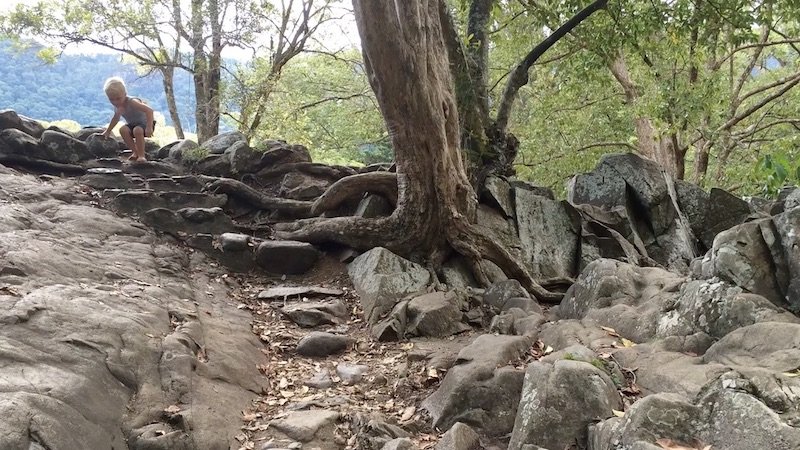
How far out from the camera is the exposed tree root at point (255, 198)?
965 centimetres

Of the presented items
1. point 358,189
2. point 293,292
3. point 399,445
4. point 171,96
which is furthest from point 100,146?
point 399,445

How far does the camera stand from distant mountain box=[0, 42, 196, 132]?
20734 millimetres

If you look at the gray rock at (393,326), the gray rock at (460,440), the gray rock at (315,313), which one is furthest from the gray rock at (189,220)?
the gray rock at (460,440)

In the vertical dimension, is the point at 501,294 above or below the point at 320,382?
above

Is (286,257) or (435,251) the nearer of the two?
(435,251)

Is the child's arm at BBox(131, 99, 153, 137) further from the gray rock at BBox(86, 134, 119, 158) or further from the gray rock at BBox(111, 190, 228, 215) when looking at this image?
the gray rock at BBox(111, 190, 228, 215)

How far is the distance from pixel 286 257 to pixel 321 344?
2.69 metres

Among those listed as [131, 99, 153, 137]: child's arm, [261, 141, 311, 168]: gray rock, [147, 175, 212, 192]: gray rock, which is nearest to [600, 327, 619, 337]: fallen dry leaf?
[147, 175, 212, 192]: gray rock

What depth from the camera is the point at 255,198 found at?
9.73 metres

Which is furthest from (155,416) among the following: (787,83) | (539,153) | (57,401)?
(787,83)

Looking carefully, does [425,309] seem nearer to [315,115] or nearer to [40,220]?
[40,220]

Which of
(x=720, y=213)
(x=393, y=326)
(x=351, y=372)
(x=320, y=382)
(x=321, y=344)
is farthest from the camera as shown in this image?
(x=720, y=213)

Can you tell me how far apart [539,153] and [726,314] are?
12277 mm

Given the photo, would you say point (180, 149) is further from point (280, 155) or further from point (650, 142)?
point (650, 142)
